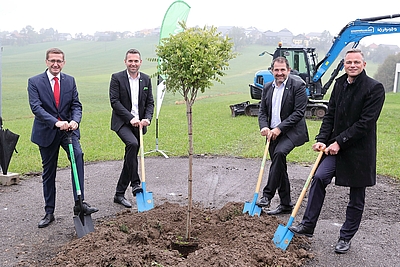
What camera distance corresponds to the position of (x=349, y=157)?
15.8 feet

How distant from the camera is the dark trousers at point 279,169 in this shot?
5789 millimetres

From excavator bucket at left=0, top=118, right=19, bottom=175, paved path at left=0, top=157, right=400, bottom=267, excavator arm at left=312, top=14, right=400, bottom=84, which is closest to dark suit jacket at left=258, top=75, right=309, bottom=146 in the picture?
paved path at left=0, top=157, right=400, bottom=267

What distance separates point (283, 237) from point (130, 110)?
9.88ft

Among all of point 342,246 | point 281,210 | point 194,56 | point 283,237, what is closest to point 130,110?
point 194,56

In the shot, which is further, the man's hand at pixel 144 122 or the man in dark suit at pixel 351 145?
the man's hand at pixel 144 122

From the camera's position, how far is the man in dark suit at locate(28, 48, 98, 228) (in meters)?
5.41

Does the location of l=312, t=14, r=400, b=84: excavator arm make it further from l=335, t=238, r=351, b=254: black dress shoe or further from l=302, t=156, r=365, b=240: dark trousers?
l=335, t=238, r=351, b=254: black dress shoe

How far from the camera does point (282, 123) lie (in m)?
5.85

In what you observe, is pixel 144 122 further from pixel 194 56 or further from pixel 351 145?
pixel 351 145

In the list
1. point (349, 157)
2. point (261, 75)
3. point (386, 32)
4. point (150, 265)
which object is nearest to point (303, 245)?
point (349, 157)

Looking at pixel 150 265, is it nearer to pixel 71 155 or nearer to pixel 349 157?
pixel 71 155

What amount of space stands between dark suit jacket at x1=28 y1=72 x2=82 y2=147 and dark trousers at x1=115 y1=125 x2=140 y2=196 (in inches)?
34.0

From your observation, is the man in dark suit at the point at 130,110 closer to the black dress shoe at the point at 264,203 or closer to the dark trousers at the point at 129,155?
the dark trousers at the point at 129,155

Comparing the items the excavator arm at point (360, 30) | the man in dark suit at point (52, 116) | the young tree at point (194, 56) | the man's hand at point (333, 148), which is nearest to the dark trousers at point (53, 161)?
the man in dark suit at point (52, 116)
